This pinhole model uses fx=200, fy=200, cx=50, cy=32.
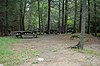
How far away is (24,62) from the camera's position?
783cm

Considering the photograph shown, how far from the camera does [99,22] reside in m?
31.3

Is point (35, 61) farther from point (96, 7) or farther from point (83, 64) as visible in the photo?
point (96, 7)

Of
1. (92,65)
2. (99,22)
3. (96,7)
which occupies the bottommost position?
(92,65)

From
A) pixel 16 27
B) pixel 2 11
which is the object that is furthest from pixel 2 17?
pixel 16 27

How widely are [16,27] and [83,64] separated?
2947 cm

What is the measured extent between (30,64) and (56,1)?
2681 centimetres

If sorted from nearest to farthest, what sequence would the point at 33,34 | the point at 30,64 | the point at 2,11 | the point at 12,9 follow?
the point at 30,64 < the point at 33,34 < the point at 2,11 < the point at 12,9

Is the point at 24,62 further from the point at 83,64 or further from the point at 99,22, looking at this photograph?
the point at 99,22

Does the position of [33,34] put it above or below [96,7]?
below

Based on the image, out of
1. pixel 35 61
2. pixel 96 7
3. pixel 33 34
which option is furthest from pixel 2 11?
pixel 35 61

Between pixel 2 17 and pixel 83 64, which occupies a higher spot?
pixel 2 17

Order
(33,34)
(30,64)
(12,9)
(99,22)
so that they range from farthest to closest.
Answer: (99,22) → (12,9) → (33,34) → (30,64)

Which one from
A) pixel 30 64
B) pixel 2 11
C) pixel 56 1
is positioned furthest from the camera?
pixel 56 1

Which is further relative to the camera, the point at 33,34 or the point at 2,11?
the point at 2,11
